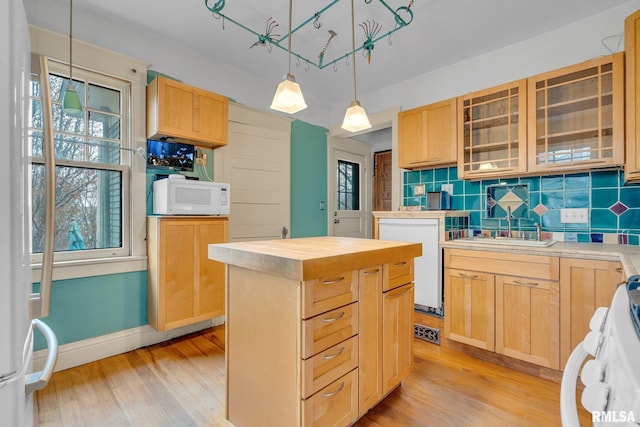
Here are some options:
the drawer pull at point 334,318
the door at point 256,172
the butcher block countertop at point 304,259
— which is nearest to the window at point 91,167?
the door at point 256,172

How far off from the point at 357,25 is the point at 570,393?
2823 millimetres

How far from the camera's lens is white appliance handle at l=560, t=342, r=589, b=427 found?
609mm

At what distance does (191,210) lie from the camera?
2578 mm

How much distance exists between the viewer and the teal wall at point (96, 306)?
2215 mm

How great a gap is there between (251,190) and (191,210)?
0.92 meters

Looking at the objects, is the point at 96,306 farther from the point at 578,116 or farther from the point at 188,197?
the point at 578,116

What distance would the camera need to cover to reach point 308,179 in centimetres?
407

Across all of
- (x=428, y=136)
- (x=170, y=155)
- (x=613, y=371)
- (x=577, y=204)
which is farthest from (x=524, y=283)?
(x=170, y=155)

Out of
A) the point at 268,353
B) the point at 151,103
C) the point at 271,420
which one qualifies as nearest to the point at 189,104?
the point at 151,103

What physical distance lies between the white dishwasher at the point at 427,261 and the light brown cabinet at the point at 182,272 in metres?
1.80

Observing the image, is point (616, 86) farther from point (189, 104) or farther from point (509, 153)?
point (189, 104)

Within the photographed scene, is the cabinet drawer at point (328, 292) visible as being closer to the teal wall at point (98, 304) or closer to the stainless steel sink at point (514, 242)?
the stainless steel sink at point (514, 242)

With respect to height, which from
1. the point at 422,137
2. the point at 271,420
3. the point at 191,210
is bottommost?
the point at 271,420

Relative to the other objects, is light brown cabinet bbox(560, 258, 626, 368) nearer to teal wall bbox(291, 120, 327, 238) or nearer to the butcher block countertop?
the butcher block countertop
